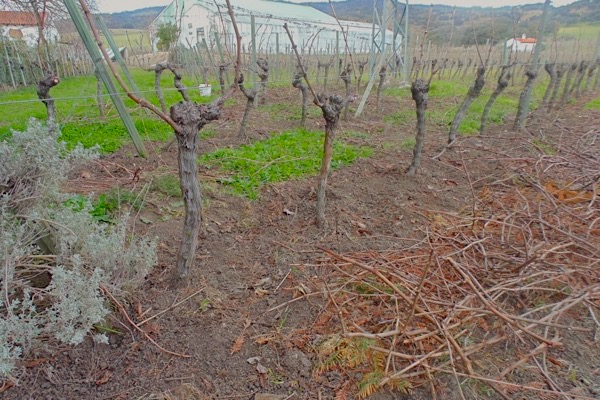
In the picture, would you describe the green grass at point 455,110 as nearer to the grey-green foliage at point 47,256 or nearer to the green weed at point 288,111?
the green weed at point 288,111

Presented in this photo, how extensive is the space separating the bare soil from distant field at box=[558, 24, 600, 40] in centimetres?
1128

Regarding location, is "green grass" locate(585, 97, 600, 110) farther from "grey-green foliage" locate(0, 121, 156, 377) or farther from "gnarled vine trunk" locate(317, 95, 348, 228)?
"grey-green foliage" locate(0, 121, 156, 377)

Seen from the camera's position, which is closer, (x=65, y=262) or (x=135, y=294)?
(x=65, y=262)

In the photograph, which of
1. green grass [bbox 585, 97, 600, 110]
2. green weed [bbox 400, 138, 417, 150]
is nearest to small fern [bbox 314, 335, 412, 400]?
green weed [bbox 400, 138, 417, 150]

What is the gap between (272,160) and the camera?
441 centimetres

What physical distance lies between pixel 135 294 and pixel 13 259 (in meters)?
0.64

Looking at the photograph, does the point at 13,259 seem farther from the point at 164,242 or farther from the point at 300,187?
the point at 300,187

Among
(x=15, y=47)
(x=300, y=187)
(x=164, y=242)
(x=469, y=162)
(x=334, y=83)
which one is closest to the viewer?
(x=164, y=242)

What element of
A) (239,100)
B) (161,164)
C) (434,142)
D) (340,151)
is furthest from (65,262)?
(239,100)

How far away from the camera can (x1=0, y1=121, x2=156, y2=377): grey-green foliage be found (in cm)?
154

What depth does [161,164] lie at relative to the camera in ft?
14.2

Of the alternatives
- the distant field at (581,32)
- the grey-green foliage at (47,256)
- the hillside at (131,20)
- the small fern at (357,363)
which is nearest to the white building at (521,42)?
the distant field at (581,32)

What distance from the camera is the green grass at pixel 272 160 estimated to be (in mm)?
3849

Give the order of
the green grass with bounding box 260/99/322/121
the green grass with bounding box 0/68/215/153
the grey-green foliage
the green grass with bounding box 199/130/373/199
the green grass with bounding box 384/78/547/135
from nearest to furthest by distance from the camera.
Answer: the grey-green foliage → the green grass with bounding box 199/130/373/199 → the green grass with bounding box 0/68/215/153 → the green grass with bounding box 384/78/547/135 → the green grass with bounding box 260/99/322/121
